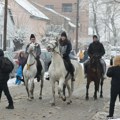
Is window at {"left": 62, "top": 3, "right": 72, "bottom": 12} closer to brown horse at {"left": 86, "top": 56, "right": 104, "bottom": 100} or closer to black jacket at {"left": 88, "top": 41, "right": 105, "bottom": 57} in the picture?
black jacket at {"left": 88, "top": 41, "right": 105, "bottom": 57}

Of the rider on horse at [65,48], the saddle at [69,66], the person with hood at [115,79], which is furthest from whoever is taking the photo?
the rider on horse at [65,48]

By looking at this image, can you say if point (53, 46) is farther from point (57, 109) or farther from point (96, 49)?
point (96, 49)

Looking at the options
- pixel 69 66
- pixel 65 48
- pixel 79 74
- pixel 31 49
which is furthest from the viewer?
pixel 79 74

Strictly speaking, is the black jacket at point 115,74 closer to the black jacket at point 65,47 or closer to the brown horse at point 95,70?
the black jacket at point 65,47

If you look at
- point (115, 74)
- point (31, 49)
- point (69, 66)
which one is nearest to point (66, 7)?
point (31, 49)

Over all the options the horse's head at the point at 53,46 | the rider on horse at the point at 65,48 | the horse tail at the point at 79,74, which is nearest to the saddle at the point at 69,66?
the rider on horse at the point at 65,48

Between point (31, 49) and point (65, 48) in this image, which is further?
point (31, 49)

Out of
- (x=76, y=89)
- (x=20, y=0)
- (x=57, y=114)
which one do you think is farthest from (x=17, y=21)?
(x=57, y=114)

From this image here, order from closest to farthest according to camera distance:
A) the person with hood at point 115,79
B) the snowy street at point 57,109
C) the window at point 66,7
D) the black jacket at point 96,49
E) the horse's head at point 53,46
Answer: the person with hood at point 115,79, the snowy street at point 57,109, the horse's head at point 53,46, the black jacket at point 96,49, the window at point 66,7

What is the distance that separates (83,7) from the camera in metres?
85.6

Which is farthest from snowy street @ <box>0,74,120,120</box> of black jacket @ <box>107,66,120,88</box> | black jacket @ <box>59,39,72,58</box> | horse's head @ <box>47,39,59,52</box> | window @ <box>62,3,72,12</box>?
window @ <box>62,3,72,12</box>

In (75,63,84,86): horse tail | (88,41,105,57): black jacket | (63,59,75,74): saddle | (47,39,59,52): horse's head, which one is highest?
(47,39,59,52): horse's head

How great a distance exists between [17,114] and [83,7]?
72703 mm

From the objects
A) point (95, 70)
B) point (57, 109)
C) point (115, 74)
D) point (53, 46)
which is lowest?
point (57, 109)
